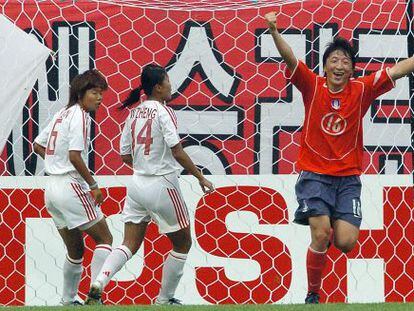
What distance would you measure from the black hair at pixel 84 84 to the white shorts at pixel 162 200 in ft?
1.89

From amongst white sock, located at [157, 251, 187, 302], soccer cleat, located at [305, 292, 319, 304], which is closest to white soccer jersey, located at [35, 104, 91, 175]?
white sock, located at [157, 251, 187, 302]

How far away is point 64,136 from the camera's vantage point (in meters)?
7.09

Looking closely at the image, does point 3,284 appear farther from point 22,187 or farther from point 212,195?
point 212,195

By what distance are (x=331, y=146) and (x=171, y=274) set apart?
3.96 ft

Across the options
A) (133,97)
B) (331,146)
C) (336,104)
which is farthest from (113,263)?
(336,104)

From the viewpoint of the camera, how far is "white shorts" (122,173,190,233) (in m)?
6.96

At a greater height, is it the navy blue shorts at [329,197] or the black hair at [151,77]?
the black hair at [151,77]

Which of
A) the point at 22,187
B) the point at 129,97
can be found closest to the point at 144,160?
the point at 129,97

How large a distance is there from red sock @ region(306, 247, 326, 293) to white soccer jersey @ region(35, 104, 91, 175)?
1.43 meters

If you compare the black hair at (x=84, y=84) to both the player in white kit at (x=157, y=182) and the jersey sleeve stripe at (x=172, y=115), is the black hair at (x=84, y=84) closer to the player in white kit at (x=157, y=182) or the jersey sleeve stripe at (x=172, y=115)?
the player in white kit at (x=157, y=182)

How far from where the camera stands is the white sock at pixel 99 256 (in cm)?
709

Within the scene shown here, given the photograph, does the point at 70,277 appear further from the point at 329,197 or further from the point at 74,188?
the point at 329,197

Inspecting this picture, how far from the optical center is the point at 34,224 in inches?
297

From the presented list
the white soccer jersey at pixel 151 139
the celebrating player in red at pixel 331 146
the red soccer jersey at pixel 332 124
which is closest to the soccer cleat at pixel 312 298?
the celebrating player in red at pixel 331 146
